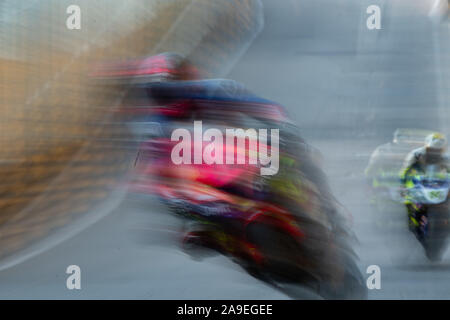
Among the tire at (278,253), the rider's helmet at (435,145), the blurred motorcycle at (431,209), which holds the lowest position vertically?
the tire at (278,253)

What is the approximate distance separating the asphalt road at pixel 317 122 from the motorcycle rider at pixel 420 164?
100 millimetres

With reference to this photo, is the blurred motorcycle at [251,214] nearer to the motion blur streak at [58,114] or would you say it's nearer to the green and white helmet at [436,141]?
the motion blur streak at [58,114]

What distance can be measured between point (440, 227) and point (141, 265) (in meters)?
1.68

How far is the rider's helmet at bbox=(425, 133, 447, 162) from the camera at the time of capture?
249 cm

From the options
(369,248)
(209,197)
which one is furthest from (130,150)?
(369,248)

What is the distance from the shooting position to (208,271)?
238 cm

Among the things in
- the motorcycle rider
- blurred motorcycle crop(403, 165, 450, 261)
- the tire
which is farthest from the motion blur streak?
blurred motorcycle crop(403, 165, 450, 261)

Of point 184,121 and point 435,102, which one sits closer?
point 184,121

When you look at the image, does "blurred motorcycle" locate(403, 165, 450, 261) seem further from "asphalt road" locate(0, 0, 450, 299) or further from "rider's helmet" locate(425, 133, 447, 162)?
"asphalt road" locate(0, 0, 450, 299)

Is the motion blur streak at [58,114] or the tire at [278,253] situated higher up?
the motion blur streak at [58,114]

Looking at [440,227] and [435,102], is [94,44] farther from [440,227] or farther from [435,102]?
[440,227]

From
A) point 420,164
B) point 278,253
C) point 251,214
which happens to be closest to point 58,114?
point 251,214


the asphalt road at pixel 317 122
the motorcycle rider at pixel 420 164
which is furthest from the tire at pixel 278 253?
the motorcycle rider at pixel 420 164

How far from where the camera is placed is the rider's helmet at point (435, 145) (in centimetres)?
249
